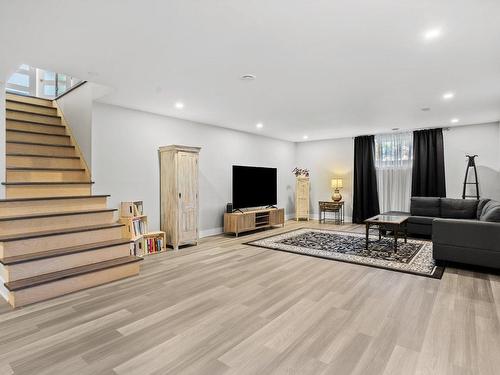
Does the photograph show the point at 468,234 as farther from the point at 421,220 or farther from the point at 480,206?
the point at 480,206

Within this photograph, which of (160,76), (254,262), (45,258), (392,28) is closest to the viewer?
(392,28)

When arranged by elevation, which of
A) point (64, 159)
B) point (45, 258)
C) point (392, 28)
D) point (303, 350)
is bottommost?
point (303, 350)

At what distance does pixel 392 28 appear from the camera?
2400 mm

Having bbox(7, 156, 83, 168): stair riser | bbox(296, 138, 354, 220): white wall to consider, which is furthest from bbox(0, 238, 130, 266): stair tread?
bbox(296, 138, 354, 220): white wall

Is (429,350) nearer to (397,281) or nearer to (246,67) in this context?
(397,281)

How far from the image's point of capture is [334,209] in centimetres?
791

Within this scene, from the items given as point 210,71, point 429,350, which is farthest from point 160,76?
point 429,350

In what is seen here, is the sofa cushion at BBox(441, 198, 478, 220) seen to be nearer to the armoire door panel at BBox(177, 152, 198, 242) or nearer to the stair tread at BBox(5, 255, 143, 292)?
the armoire door panel at BBox(177, 152, 198, 242)

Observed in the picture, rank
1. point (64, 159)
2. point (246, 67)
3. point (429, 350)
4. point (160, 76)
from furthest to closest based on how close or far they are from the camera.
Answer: point (64, 159) → point (160, 76) → point (246, 67) → point (429, 350)

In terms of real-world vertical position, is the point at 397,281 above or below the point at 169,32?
below

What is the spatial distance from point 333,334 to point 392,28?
8.29ft

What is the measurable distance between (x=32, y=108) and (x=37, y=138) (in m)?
0.88

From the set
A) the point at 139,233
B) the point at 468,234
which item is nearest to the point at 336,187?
the point at 468,234

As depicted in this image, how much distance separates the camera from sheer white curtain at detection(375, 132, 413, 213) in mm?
7355
